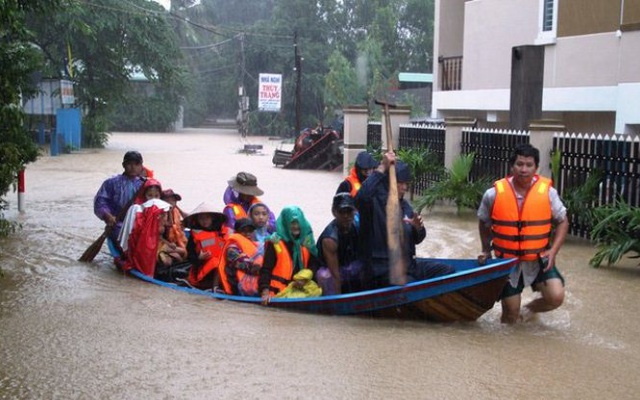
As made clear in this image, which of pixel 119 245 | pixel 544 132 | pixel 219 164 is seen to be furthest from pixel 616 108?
pixel 219 164

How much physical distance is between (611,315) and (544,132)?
470cm

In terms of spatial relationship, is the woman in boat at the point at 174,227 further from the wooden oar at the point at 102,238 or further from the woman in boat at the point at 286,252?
the woman in boat at the point at 286,252

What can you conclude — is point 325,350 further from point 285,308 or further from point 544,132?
point 544,132

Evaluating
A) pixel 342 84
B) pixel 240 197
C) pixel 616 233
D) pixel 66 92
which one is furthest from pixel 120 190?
pixel 342 84

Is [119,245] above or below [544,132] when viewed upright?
below

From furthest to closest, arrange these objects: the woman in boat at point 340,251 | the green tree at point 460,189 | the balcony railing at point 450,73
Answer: the balcony railing at point 450,73 < the green tree at point 460,189 < the woman in boat at point 340,251

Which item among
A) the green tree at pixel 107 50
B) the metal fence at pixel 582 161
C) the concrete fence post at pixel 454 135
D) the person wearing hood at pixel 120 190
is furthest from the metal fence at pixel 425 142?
the green tree at pixel 107 50

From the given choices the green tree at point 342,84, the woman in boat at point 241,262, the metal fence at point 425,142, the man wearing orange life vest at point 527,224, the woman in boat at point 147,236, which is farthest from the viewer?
the green tree at point 342,84

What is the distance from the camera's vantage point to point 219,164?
26.5 m

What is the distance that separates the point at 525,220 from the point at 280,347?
7.02ft

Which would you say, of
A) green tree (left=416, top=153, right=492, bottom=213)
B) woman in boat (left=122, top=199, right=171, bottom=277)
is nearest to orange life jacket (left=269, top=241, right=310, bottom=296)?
woman in boat (left=122, top=199, right=171, bottom=277)

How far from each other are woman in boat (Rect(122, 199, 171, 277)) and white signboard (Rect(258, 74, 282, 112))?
93.7 feet

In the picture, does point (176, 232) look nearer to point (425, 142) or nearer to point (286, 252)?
point (286, 252)

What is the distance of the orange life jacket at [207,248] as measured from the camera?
830 cm
